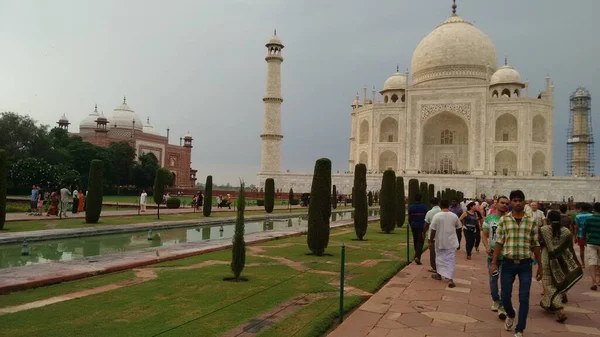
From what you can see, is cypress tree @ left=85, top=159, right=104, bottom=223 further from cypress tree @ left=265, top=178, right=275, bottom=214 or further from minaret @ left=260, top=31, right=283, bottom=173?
minaret @ left=260, top=31, right=283, bottom=173

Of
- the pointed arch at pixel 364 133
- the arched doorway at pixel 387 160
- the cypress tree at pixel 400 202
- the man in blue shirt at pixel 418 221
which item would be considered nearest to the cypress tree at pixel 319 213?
the man in blue shirt at pixel 418 221

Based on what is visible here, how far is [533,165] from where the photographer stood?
34.4 m

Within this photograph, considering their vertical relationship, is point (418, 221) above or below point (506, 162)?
below

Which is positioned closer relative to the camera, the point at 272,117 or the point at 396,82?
the point at 272,117

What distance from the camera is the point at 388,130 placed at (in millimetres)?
38719

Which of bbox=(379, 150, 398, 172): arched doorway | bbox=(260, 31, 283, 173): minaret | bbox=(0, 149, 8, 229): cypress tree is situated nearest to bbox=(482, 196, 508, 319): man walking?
bbox=(0, 149, 8, 229): cypress tree

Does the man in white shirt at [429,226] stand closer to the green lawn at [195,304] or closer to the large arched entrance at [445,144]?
the green lawn at [195,304]

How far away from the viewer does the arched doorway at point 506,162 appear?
34.1 meters

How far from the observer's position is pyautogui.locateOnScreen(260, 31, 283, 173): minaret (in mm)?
34719

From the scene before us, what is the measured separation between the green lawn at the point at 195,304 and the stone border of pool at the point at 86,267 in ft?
0.59

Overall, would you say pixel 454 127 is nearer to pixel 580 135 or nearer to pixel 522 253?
pixel 580 135

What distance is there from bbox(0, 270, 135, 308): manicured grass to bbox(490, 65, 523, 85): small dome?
A: 36.5 meters

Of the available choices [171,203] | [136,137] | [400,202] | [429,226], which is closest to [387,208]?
[400,202]

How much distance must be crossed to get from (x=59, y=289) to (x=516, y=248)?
15.3 ft
